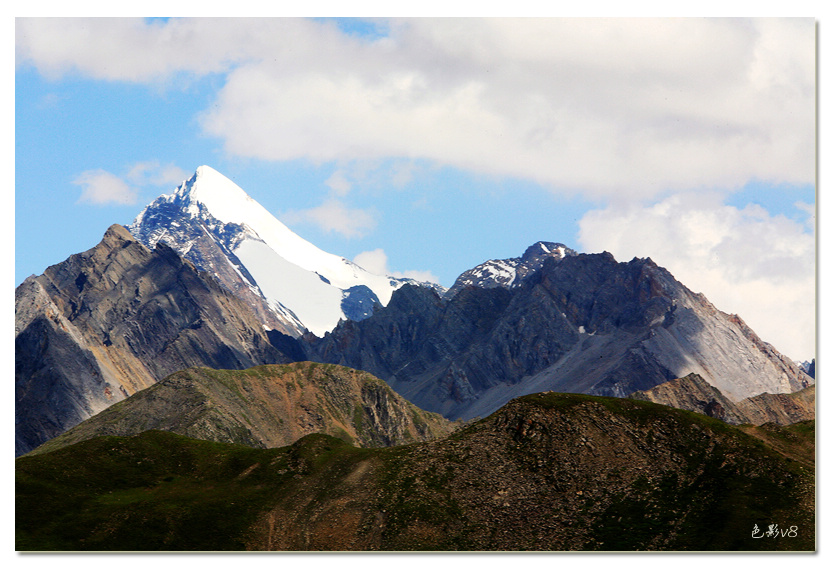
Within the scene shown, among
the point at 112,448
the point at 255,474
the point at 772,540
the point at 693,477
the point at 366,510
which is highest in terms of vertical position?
the point at 112,448

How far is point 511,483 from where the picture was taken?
116 meters

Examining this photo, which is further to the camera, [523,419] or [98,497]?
[523,419]

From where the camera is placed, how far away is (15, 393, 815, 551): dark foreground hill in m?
103

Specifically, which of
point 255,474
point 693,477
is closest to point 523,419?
point 693,477

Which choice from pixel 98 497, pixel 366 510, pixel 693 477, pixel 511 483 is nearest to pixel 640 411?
pixel 693 477

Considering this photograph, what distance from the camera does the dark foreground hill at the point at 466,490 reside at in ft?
338

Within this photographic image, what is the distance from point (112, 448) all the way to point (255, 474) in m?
22.7

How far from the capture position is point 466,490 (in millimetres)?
115312

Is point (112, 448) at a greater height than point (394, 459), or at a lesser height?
greater
